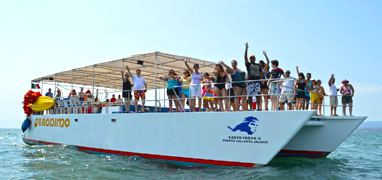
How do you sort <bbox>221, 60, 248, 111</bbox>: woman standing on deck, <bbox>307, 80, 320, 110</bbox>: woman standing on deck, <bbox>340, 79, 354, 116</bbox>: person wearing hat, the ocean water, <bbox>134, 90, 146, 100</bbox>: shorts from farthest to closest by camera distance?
<bbox>134, 90, 146, 100</bbox>: shorts, <bbox>307, 80, 320, 110</bbox>: woman standing on deck, <bbox>340, 79, 354, 116</bbox>: person wearing hat, <bbox>221, 60, 248, 111</bbox>: woman standing on deck, the ocean water

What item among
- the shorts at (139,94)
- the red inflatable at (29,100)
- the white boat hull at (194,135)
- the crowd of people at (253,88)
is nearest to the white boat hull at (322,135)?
the crowd of people at (253,88)

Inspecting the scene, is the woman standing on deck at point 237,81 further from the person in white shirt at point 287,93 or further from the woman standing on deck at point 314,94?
the woman standing on deck at point 314,94

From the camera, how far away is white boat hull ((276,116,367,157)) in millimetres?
9961

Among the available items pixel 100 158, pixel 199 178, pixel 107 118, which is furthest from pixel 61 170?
pixel 199 178

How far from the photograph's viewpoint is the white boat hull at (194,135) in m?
8.36

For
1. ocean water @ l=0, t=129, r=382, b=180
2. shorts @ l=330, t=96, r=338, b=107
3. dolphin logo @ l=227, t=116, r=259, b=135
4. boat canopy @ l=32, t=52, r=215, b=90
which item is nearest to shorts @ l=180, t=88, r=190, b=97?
boat canopy @ l=32, t=52, r=215, b=90

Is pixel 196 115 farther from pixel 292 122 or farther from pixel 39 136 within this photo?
pixel 39 136

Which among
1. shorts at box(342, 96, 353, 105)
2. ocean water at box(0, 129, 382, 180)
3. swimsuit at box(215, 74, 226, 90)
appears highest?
swimsuit at box(215, 74, 226, 90)

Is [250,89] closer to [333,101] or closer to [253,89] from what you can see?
[253,89]

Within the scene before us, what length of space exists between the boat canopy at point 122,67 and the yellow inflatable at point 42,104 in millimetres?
1079

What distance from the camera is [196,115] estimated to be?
31.8ft

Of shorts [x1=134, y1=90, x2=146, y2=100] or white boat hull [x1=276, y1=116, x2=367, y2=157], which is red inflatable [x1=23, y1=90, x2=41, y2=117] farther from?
white boat hull [x1=276, y1=116, x2=367, y2=157]

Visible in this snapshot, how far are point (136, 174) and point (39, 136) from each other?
10106 millimetres

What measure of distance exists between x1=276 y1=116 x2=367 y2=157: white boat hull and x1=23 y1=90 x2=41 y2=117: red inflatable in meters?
13.3
